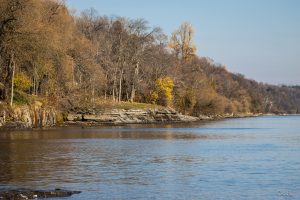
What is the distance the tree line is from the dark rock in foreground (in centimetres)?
4098

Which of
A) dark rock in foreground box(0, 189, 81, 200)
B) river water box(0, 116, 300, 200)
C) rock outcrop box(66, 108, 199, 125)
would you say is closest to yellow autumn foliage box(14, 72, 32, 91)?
rock outcrop box(66, 108, 199, 125)

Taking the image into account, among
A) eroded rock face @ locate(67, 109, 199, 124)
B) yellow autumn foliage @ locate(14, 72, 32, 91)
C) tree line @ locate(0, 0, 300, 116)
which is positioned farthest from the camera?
eroded rock face @ locate(67, 109, 199, 124)

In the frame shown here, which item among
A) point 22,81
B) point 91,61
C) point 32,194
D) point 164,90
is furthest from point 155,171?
point 164,90

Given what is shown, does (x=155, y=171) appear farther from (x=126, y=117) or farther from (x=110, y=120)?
(x=126, y=117)

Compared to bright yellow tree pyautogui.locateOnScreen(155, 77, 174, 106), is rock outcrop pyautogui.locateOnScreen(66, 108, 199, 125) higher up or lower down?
lower down

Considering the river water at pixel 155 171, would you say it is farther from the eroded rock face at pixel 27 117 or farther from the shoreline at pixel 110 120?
the shoreline at pixel 110 120

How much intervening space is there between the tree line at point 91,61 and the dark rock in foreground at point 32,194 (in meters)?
41.0

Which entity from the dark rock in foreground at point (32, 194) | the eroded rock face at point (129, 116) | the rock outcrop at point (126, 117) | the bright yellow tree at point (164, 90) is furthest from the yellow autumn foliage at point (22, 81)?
the dark rock in foreground at point (32, 194)

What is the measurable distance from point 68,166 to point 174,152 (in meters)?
10.6

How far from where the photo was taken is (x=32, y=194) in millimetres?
19516

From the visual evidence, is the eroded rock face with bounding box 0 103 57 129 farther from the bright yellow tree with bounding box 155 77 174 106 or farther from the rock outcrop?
the bright yellow tree with bounding box 155 77 174 106

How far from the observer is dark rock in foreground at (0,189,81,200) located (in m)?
19.0

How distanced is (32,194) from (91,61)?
6175cm

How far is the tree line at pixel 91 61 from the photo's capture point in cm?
5969
